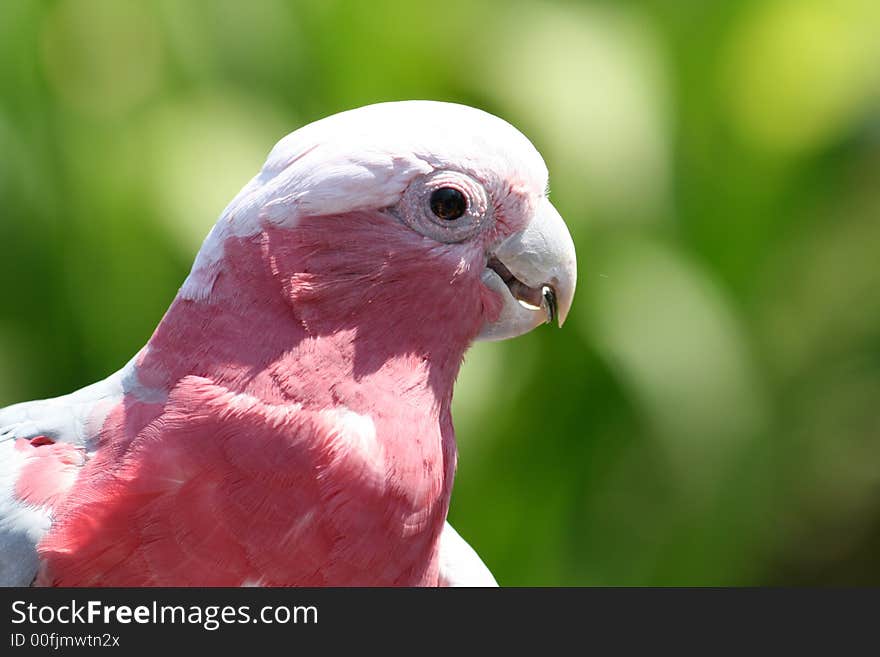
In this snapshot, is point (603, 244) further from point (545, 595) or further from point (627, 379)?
point (545, 595)

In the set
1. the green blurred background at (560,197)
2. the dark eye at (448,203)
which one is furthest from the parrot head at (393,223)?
the green blurred background at (560,197)

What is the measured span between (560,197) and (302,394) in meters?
1.43

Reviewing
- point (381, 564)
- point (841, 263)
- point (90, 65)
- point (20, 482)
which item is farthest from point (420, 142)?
point (841, 263)

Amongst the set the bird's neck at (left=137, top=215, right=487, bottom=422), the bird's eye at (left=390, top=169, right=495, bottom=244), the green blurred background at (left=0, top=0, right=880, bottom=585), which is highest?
the bird's eye at (left=390, top=169, right=495, bottom=244)

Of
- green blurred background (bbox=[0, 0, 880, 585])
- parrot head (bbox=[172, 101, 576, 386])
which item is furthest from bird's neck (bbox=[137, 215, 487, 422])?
green blurred background (bbox=[0, 0, 880, 585])

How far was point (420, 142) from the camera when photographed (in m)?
1.16

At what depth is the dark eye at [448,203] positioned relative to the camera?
117cm

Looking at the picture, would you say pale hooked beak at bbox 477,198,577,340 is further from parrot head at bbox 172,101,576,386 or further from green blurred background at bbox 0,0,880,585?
green blurred background at bbox 0,0,880,585

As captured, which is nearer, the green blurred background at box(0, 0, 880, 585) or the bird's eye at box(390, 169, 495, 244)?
the bird's eye at box(390, 169, 495, 244)

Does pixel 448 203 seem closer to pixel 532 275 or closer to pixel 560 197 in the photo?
pixel 532 275

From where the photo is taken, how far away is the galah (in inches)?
44.1

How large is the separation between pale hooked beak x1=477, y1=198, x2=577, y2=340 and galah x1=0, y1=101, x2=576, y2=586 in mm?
16

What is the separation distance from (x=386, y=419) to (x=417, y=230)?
0.20m

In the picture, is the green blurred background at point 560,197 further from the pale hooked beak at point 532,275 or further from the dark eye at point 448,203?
the dark eye at point 448,203
